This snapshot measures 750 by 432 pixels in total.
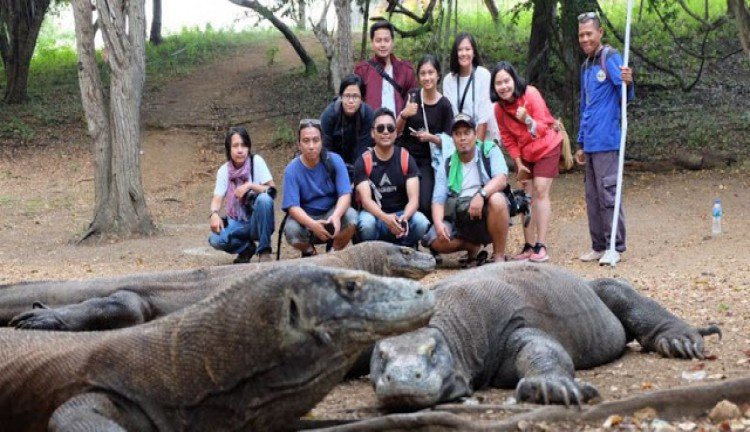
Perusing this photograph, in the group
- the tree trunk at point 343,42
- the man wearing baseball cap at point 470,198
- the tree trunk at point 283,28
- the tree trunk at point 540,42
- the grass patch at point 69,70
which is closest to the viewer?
the man wearing baseball cap at point 470,198

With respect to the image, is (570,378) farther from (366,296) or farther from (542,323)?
(366,296)

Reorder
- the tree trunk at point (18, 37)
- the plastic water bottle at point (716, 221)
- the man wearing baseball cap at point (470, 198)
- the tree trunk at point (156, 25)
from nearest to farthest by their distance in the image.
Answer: the man wearing baseball cap at point (470, 198) → the plastic water bottle at point (716, 221) → the tree trunk at point (18, 37) → the tree trunk at point (156, 25)

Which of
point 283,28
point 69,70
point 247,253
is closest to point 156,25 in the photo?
point 69,70

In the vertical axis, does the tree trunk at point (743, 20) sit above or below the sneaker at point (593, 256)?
above

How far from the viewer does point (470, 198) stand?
728 centimetres

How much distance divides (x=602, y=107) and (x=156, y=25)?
56.1 ft

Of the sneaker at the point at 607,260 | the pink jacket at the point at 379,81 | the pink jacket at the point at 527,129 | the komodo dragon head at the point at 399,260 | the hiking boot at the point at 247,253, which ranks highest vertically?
the pink jacket at the point at 379,81

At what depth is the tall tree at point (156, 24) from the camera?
23.1m

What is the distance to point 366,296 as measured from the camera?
2.61 m

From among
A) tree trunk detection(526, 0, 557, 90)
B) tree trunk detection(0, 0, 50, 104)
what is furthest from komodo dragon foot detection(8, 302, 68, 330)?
tree trunk detection(0, 0, 50, 104)

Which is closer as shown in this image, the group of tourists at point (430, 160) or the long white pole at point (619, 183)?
the group of tourists at point (430, 160)

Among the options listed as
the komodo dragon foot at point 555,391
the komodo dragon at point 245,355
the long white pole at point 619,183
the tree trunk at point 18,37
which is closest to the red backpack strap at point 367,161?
the long white pole at point 619,183

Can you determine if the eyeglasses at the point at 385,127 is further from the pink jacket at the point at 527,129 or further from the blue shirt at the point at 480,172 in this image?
the pink jacket at the point at 527,129

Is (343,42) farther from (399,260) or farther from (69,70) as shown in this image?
(69,70)
